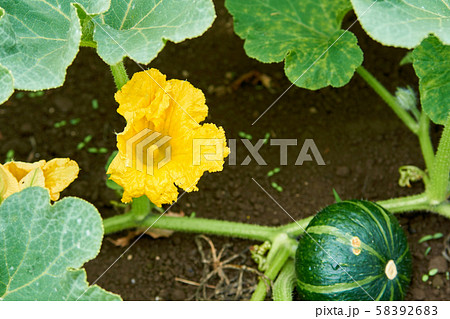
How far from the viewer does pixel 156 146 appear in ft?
6.50

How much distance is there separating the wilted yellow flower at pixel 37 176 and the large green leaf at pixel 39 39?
31cm

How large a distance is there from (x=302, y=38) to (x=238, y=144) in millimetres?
644

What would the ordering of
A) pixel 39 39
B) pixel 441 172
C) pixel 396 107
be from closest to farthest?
pixel 39 39 < pixel 441 172 < pixel 396 107

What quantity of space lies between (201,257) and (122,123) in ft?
2.75

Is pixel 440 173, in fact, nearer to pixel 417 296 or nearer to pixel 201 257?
pixel 417 296

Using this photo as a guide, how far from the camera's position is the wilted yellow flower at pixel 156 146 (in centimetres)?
186

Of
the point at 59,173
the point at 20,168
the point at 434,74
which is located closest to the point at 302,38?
the point at 434,74

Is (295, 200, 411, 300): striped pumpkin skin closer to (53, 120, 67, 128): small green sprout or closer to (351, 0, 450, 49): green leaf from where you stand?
(351, 0, 450, 49): green leaf

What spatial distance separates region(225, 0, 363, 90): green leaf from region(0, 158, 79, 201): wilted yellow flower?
92cm

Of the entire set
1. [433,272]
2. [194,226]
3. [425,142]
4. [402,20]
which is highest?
[402,20]

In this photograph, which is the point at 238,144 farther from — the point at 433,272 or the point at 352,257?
the point at 433,272

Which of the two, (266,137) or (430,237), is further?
(266,137)

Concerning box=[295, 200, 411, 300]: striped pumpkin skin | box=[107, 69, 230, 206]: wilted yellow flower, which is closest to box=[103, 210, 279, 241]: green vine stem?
box=[295, 200, 411, 300]: striped pumpkin skin

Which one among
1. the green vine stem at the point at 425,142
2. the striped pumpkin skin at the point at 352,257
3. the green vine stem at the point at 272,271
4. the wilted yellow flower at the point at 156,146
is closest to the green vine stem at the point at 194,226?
the green vine stem at the point at 272,271
